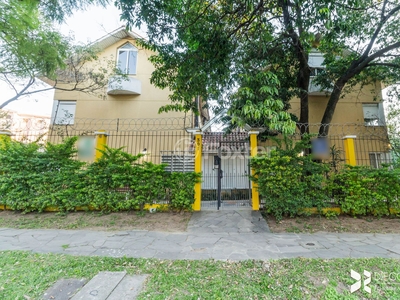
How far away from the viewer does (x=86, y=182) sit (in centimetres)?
544

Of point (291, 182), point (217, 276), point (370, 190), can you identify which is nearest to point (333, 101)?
point (370, 190)

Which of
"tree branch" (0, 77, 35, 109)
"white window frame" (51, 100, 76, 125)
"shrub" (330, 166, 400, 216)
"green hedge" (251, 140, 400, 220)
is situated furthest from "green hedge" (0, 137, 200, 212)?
"white window frame" (51, 100, 76, 125)

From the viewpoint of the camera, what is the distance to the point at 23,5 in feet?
A: 10.6

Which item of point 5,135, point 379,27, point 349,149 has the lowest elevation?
point 349,149

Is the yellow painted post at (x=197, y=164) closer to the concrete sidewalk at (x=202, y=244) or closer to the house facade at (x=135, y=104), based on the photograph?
the concrete sidewalk at (x=202, y=244)

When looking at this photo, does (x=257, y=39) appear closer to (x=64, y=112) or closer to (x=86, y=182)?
(x=86, y=182)

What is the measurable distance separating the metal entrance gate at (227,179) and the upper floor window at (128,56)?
256 inches

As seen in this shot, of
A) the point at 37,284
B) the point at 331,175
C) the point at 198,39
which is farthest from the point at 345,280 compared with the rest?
the point at 198,39

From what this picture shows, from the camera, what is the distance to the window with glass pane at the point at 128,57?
10.6 meters

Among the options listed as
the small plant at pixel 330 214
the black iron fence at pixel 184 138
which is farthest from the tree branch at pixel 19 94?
the small plant at pixel 330 214

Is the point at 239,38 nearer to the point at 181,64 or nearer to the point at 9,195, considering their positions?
the point at 181,64

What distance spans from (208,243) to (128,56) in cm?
1071

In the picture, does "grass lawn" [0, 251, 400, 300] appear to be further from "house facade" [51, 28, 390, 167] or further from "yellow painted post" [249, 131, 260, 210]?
"house facade" [51, 28, 390, 167]

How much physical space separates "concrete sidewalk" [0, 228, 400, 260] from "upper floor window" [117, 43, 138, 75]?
891 centimetres
